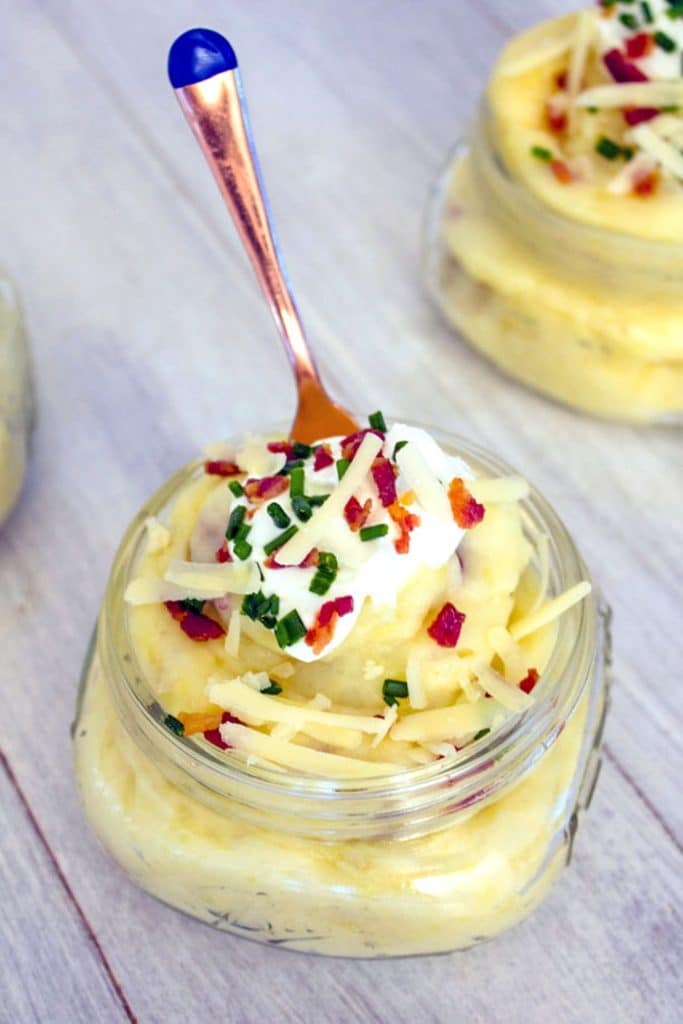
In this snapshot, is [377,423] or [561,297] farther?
[561,297]

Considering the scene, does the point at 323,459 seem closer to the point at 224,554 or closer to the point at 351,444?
the point at 351,444

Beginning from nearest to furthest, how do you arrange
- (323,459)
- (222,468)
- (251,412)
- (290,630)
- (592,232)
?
(290,630) → (323,459) → (222,468) → (592,232) → (251,412)

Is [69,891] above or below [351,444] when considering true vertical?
below

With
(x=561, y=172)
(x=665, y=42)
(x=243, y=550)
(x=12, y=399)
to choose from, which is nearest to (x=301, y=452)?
(x=243, y=550)

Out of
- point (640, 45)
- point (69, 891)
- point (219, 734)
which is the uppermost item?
point (640, 45)

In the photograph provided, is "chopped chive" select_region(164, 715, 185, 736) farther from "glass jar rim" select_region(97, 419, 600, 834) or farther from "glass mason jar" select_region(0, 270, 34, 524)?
"glass mason jar" select_region(0, 270, 34, 524)

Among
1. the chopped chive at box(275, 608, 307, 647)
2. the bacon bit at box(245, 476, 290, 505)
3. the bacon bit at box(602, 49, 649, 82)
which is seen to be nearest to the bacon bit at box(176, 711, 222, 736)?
the chopped chive at box(275, 608, 307, 647)
